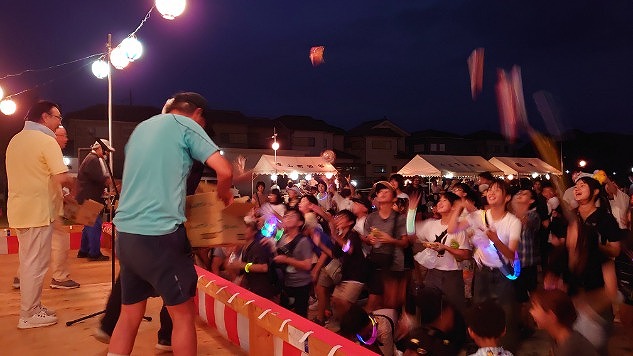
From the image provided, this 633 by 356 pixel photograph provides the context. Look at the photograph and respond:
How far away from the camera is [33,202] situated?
477 centimetres

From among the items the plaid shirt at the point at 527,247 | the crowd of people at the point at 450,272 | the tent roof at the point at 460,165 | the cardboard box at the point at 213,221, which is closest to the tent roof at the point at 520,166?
the tent roof at the point at 460,165

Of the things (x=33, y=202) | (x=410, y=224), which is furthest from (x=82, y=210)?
(x=410, y=224)

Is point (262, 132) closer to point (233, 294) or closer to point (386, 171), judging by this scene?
point (386, 171)

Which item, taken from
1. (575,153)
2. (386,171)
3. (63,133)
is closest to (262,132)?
(386,171)

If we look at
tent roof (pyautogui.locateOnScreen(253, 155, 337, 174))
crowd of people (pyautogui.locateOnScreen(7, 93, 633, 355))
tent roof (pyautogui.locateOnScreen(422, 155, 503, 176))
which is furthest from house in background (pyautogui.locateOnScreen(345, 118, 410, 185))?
crowd of people (pyautogui.locateOnScreen(7, 93, 633, 355))

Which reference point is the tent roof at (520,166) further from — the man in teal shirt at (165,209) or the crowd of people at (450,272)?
the man in teal shirt at (165,209)

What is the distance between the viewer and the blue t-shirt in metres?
2.79

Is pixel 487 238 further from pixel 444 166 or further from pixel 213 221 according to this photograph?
pixel 444 166

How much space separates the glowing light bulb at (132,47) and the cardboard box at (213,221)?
7.45 metres

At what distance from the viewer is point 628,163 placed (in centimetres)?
4222

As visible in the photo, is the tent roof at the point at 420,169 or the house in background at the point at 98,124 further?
the house in background at the point at 98,124

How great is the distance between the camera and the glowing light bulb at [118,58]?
9.53m

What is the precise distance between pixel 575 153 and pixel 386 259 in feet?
140

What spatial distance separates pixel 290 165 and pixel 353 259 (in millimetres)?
21108
